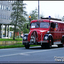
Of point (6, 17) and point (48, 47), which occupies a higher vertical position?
point (6, 17)

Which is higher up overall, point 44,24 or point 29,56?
point 44,24

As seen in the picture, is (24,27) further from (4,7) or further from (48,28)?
(48,28)

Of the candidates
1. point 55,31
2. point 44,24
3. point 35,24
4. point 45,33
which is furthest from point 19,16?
point 45,33

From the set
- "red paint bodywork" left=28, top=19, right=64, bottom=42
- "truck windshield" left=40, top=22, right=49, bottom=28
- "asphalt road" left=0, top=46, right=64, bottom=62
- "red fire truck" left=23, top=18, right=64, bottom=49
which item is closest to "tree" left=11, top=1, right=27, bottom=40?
"red paint bodywork" left=28, top=19, right=64, bottom=42

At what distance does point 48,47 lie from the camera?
76.4 feet

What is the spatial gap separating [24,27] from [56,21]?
87.7ft

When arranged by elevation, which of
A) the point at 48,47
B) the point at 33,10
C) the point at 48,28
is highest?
the point at 33,10

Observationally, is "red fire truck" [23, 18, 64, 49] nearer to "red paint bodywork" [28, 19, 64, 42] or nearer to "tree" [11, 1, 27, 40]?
"red paint bodywork" [28, 19, 64, 42]

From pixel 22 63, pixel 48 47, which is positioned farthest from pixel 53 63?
pixel 48 47

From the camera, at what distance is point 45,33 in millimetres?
23109

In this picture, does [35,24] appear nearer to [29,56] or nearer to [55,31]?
[55,31]

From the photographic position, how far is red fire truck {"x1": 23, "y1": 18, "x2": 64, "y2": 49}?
22.7 metres

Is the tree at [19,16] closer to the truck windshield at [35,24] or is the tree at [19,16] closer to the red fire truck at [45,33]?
the red fire truck at [45,33]

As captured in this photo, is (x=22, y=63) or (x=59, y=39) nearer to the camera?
(x=22, y=63)
